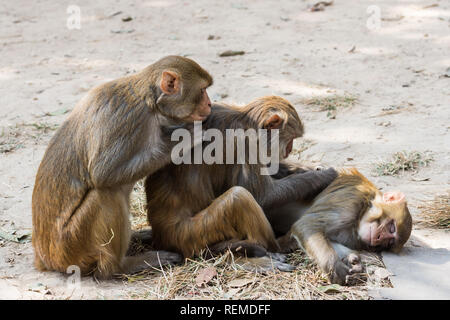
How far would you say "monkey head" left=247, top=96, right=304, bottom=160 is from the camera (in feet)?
17.6

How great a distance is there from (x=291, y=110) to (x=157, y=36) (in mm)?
6826

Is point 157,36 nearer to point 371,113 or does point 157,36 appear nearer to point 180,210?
point 371,113

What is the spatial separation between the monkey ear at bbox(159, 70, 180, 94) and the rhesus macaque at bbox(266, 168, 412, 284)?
1583 mm

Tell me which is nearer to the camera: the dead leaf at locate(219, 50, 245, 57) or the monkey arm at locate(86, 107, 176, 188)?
the monkey arm at locate(86, 107, 176, 188)

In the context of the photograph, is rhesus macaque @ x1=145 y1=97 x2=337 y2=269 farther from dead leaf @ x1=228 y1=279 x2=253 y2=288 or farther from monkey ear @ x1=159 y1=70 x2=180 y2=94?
monkey ear @ x1=159 y1=70 x2=180 y2=94

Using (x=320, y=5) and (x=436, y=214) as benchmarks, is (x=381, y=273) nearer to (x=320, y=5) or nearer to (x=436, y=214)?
(x=436, y=214)

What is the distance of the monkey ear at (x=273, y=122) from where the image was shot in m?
5.33

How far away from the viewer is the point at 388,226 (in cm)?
527

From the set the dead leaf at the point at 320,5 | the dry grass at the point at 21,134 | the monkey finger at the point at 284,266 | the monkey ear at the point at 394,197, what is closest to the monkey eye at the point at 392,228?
the monkey ear at the point at 394,197

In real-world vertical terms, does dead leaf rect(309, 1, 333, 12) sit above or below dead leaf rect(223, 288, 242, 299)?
above

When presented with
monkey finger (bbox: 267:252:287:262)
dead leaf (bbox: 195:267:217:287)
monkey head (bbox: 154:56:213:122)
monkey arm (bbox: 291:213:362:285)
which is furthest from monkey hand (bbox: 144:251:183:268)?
monkey head (bbox: 154:56:213:122)

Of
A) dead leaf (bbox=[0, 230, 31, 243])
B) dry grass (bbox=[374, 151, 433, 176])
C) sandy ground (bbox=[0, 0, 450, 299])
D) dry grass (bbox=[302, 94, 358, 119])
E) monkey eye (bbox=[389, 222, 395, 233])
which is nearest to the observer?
monkey eye (bbox=[389, 222, 395, 233])

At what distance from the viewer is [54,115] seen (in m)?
8.70

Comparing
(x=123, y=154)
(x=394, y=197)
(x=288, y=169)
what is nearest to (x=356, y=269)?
(x=394, y=197)
